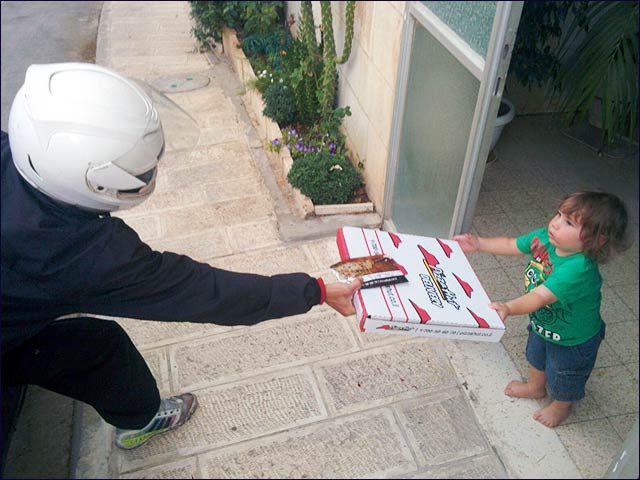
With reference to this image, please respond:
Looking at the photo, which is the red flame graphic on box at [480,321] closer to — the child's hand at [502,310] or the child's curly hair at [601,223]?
the child's hand at [502,310]

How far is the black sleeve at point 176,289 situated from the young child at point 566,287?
0.83 meters

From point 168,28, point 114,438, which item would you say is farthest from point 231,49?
point 114,438

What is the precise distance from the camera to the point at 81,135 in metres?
1.57

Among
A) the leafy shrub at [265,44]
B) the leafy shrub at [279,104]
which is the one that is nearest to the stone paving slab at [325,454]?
the leafy shrub at [279,104]

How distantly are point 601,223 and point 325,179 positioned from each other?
221 cm

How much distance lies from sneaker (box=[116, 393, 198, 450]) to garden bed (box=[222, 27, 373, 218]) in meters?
1.71

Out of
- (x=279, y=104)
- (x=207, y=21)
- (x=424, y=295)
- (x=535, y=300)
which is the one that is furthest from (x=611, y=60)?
(x=207, y=21)

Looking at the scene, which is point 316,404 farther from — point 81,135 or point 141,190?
point 81,135

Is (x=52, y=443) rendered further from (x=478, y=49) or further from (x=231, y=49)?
(x=231, y=49)

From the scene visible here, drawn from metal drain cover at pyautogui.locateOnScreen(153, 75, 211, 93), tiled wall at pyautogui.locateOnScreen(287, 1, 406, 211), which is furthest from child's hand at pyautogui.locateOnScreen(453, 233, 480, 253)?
metal drain cover at pyautogui.locateOnScreen(153, 75, 211, 93)

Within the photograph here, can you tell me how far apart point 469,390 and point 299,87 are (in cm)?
298

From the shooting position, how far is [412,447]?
7.69ft

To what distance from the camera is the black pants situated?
6.54ft

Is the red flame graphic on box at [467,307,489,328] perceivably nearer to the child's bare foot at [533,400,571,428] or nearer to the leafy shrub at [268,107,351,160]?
the child's bare foot at [533,400,571,428]
